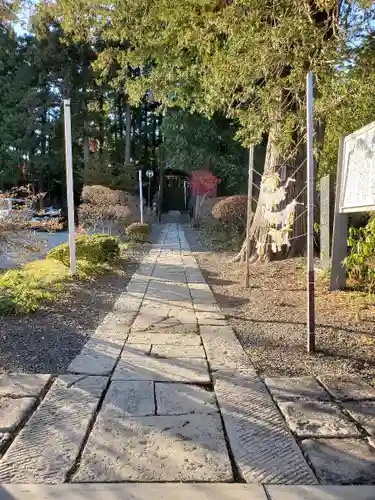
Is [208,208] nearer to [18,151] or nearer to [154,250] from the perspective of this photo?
[154,250]

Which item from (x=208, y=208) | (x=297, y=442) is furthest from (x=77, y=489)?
(x=208, y=208)

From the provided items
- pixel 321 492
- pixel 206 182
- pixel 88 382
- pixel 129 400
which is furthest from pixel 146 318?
pixel 206 182

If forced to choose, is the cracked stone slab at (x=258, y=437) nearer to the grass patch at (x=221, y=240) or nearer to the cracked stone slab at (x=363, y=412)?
the cracked stone slab at (x=363, y=412)

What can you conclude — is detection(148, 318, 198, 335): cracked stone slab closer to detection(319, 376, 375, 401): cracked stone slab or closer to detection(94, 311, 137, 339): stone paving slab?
detection(94, 311, 137, 339): stone paving slab

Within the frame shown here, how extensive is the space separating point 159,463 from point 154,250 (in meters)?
10.7

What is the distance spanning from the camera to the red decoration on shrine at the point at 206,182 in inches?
805

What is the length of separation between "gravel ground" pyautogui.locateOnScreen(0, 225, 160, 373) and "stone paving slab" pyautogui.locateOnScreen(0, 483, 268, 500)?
1439 mm

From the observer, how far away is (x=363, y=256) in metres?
4.68

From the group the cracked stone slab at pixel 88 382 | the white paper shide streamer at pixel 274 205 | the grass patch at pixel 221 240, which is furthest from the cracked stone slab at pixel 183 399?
the grass patch at pixel 221 240

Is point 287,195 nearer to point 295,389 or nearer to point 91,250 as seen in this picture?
point 91,250

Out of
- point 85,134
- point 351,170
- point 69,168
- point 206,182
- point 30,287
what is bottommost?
point 30,287

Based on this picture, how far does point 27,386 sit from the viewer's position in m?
3.00

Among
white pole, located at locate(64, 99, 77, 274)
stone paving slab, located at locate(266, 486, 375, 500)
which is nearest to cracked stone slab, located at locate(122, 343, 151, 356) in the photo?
stone paving slab, located at locate(266, 486, 375, 500)

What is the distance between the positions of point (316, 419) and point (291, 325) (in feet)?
7.08
